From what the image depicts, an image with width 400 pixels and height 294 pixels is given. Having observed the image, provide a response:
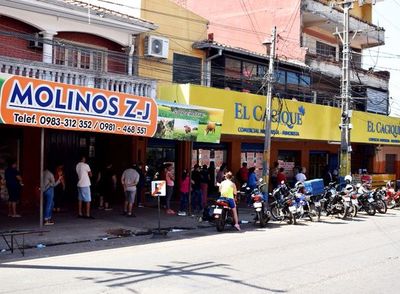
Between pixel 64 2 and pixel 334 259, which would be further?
pixel 64 2

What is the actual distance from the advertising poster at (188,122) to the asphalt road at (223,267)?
9.94 ft

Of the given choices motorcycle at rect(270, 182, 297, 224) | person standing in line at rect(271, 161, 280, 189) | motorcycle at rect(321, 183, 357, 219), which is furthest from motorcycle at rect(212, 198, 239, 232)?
person standing in line at rect(271, 161, 280, 189)

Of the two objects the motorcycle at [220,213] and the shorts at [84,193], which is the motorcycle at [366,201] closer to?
the motorcycle at [220,213]

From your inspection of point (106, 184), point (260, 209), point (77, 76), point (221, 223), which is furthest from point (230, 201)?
point (77, 76)

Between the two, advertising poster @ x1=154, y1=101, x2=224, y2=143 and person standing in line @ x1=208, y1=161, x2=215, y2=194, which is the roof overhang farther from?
person standing in line @ x1=208, y1=161, x2=215, y2=194

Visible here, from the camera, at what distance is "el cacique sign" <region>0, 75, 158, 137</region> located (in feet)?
36.1

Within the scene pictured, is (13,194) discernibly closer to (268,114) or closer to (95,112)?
(95,112)

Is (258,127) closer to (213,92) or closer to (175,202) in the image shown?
(213,92)

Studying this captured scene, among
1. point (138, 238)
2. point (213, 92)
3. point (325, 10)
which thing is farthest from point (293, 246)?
point (325, 10)

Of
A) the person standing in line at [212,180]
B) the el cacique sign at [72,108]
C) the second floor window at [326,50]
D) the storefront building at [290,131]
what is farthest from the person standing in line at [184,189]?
the second floor window at [326,50]

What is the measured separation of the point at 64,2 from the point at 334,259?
36.3 feet

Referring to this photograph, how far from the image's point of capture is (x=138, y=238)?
12.5 metres

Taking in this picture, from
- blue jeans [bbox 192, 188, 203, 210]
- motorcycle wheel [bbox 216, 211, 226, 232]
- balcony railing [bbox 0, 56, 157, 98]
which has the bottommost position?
motorcycle wheel [bbox 216, 211, 226, 232]

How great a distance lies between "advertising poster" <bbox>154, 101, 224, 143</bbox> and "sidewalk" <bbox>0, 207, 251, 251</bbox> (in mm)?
2559
